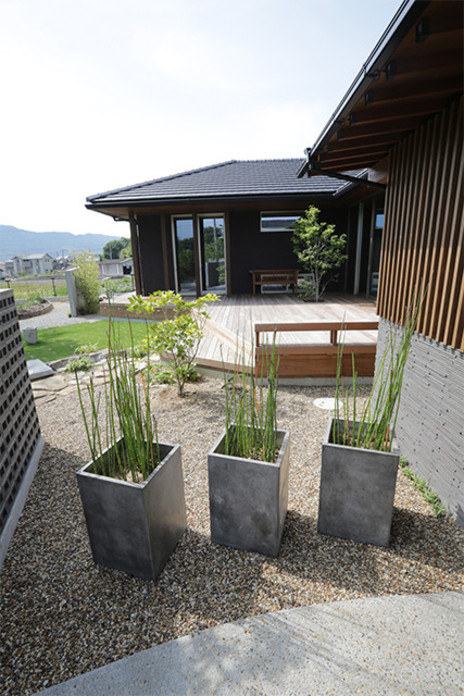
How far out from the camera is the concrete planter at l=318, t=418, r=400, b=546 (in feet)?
5.54

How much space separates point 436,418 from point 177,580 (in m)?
1.75

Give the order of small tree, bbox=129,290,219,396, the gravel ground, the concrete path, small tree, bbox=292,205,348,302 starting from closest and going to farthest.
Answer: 1. the concrete path
2. the gravel ground
3. small tree, bbox=129,290,219,396
4. small tree, bbox=292,205,348,302

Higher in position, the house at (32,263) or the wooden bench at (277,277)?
the house at (32,263)

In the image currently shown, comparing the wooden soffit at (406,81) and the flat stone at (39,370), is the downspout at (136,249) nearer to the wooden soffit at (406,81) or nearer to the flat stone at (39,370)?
the flat stone at (39,370)

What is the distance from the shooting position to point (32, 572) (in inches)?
66.1

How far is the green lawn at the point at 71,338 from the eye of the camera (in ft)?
18.5

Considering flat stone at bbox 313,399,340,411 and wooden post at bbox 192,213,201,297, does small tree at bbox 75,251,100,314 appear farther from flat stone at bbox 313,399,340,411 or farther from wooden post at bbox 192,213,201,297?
flat stone at bbox 313,399,340,411

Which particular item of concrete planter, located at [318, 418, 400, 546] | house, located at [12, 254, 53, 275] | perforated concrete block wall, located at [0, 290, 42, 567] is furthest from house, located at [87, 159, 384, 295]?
house, located at [12, 254, 53, 275]

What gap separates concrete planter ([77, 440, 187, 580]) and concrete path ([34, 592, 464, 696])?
37 centimetres

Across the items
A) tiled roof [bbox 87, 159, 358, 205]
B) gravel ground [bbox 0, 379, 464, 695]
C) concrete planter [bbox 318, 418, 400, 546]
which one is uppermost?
tiled roof [bbox 87, 159, 358, 205]

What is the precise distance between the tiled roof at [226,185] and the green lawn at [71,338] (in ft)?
9.70

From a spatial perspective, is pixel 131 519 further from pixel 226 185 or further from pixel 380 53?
pixel 226 185

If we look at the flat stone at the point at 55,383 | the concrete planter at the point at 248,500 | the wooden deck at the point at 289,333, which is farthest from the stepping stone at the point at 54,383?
the concrete planter at the point at 248,500

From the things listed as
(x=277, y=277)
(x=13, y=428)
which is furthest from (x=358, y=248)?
(x=13, y=428)
